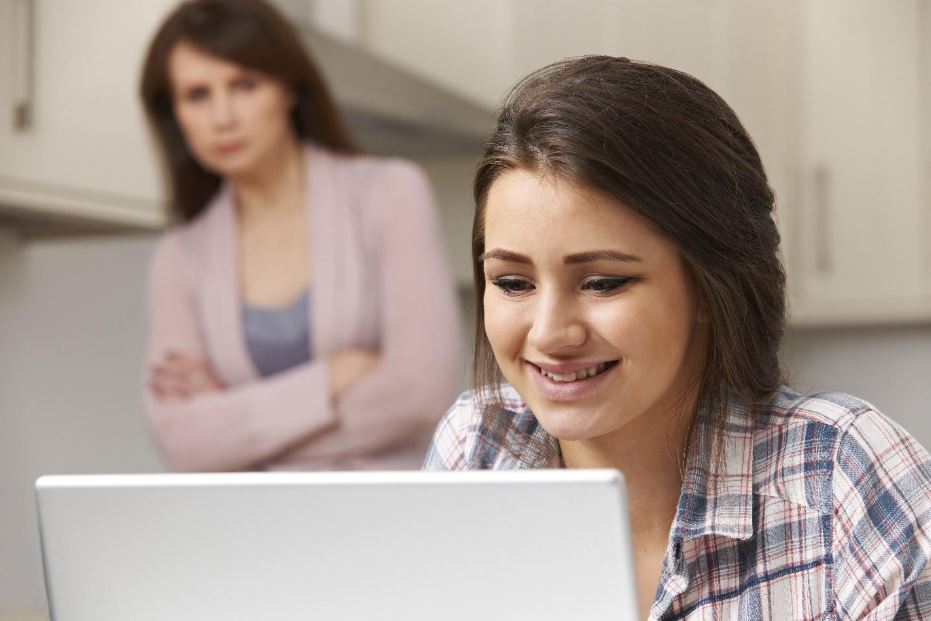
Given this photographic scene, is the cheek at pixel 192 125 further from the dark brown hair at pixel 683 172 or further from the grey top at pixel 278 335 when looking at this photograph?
the dark brown hair at pixel 683 172

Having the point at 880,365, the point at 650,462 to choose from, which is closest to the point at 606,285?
the point at 650,462

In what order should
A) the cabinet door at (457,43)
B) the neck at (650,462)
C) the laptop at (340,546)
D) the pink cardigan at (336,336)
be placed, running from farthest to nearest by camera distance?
1. the cabinet door at (457,43)
2. the pink cardigan at (336,336)
3. the neck at (650,462)
4. the laptop at (340,546)

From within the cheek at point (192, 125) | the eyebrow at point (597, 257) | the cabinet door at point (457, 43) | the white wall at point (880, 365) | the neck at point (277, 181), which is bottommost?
the white wall at point (880, 365)

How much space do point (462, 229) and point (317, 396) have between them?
1.16m

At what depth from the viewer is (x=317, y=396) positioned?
1.64m

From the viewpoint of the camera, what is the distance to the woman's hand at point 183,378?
1707 millimetres

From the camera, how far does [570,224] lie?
0.87 meters

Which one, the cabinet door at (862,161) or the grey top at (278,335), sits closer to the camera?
the grey top at (278,335)

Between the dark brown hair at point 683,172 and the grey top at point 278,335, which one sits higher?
the dark brown hair at point 683,172

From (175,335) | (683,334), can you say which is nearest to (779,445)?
(683,334)

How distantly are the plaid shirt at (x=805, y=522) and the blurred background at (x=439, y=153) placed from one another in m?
0.74

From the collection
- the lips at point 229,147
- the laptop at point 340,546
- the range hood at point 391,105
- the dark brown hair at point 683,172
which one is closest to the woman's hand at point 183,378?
the lips at point 229,147

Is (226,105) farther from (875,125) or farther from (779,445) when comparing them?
(875,125)

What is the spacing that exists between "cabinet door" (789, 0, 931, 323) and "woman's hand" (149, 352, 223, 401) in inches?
68.6
